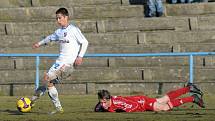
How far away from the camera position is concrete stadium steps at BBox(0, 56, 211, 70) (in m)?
20.5

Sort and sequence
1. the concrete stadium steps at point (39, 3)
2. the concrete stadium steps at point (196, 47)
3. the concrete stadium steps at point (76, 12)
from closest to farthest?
the concrete stadium steps at point (196, 47), the concrete stadium steps at point (76, 12), the concrete stadium steps at point (39, 3)

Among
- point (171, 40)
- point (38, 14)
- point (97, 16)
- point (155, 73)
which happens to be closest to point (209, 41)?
point (171, 40)

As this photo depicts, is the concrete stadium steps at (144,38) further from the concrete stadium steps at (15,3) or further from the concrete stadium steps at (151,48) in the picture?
the concrete stadium steps at (15,3)

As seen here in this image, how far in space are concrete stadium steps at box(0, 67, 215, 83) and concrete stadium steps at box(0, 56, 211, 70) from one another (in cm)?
27

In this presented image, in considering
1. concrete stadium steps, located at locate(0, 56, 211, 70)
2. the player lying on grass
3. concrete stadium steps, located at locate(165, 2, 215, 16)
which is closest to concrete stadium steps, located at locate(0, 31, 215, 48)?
concrete stadium steps, located at locate(0, 56, 211, 70)

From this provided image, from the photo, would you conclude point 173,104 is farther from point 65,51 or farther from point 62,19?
point 62,19

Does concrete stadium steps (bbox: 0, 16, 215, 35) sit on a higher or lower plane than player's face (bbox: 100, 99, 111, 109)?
higher

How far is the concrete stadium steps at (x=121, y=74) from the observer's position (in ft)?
65.7

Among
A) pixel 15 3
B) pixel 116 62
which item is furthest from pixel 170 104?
pixel 15 3

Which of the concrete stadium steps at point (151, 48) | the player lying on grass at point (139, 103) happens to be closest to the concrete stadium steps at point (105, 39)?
the concrete stadium steps at point (151, 48)

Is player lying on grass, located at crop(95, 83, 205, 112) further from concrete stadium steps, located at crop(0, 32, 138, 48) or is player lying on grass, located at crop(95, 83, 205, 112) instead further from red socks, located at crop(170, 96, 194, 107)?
concrete stadium steps, located at crop(0, 32, 138, 48)

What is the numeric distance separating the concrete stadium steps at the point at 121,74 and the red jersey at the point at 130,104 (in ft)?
19.3

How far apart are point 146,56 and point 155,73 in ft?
1.91

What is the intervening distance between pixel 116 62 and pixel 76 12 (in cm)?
433
